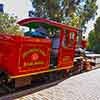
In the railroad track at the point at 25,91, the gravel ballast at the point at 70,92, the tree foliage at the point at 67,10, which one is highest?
the tree foliage at the point at 67,10

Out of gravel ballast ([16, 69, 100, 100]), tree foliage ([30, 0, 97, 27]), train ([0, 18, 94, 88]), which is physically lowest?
gravel ballast ([16, 69, 100, 100])

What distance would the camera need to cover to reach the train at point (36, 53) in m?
11.8

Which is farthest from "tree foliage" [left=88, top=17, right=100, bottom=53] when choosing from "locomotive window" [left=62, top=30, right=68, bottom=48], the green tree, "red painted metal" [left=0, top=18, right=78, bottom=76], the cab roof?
"red painted metal" [left=0, top=18, right=78, bottom=76]

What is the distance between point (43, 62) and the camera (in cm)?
1432

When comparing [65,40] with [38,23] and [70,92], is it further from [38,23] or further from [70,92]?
[70,92]

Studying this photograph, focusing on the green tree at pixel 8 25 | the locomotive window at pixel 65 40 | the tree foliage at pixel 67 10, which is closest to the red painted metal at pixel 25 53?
the locomotive window at pixel 65 40

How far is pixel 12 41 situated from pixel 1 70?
973 mm

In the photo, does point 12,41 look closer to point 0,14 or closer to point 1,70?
point 1,70

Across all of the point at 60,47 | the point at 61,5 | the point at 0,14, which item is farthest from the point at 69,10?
the point at 60,47

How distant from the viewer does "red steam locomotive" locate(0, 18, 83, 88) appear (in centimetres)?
1181

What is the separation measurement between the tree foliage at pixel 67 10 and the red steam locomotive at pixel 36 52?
17.2 m

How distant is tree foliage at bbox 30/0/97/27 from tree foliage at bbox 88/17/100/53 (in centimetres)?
3700

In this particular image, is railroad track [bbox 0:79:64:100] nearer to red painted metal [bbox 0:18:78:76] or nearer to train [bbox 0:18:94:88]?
train [bbox 0:18:94:88]

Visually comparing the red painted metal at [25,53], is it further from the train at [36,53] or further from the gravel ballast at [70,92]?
the gravel ballast at [70,92]
